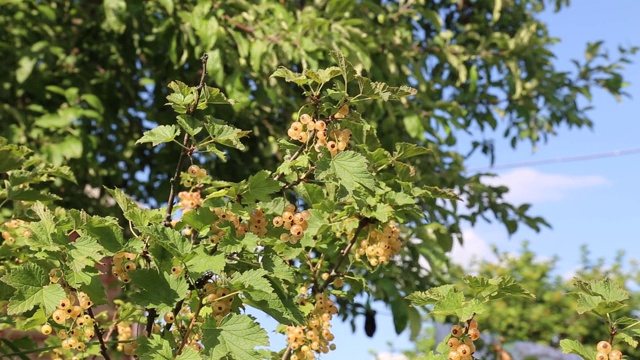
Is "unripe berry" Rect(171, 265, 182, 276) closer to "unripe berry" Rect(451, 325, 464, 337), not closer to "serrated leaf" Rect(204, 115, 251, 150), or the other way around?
"serrated leaf" Rect(204, 115, 251, 150)

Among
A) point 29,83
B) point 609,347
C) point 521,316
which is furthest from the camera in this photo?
point 521,316

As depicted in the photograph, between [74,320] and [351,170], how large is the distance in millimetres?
674

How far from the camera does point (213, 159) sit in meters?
5.11

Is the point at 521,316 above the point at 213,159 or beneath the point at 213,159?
beneath

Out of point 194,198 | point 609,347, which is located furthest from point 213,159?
point 609,347

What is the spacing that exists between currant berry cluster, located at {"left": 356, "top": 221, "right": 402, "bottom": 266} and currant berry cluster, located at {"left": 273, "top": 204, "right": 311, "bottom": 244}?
269mm

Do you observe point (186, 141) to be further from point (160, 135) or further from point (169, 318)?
point (169, 318)

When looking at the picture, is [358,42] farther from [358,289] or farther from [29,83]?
[358,289]

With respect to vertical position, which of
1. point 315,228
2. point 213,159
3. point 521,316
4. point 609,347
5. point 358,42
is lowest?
point 521,316

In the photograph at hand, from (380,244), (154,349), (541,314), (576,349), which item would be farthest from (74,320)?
(541,314)

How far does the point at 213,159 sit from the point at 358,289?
10.1 feet

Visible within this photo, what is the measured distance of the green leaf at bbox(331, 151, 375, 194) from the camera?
1.51 m

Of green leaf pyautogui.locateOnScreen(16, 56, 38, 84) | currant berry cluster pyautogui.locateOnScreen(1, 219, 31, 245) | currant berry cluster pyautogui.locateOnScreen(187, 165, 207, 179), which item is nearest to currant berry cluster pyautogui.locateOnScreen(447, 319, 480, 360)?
currant berry cluster pyautogui.locateOnScreen(187, 165, 207, 179)

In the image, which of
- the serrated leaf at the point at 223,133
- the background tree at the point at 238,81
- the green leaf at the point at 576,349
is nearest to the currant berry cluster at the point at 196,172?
the serrated leaf at the point at 223,133
